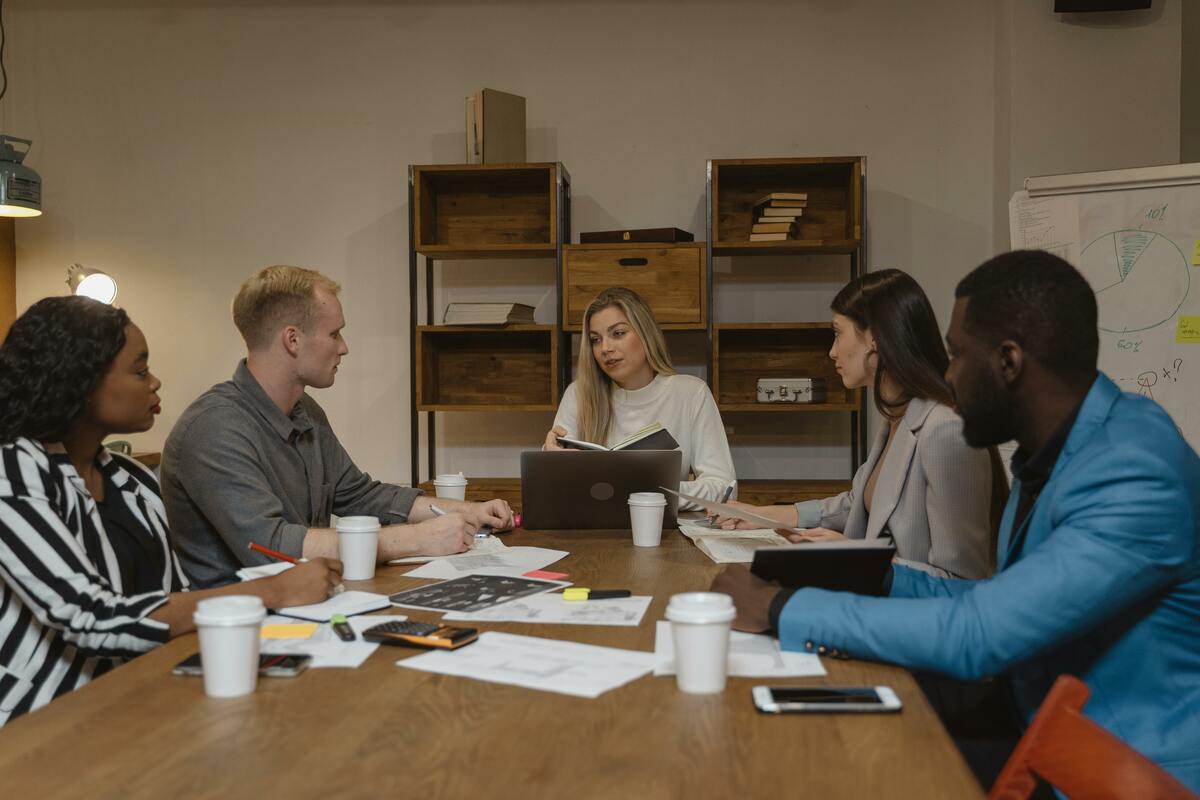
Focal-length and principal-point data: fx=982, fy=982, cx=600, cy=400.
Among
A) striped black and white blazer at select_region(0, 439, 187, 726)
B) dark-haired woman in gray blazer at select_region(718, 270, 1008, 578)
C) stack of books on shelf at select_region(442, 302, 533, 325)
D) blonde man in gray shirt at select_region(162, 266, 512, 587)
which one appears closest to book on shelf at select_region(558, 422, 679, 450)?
blonde man in gray shirt at select_region(162, 266, 512, 587)

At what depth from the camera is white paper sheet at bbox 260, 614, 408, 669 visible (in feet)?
3.93

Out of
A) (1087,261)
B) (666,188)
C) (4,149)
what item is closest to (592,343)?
(666,188)

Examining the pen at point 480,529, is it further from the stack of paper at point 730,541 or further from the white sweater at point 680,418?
the white sweater at point 680,418

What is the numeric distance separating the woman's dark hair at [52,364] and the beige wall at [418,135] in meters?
2.71

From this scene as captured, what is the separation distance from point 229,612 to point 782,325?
2.94 m

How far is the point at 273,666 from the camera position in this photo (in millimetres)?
1152

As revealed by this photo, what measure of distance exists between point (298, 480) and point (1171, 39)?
11.7 ft

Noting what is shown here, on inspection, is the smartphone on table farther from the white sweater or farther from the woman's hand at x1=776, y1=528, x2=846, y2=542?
the white sweater

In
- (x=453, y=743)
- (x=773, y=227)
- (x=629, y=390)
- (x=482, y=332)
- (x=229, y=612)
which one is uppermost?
(x=773, y=227)

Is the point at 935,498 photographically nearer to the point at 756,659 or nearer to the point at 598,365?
the point at 756,659

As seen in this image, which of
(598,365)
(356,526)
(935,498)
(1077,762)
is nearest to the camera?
(1077,762)

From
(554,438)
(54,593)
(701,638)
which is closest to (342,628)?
(54,593)

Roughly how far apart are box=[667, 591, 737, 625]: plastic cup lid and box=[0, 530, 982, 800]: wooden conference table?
9cm

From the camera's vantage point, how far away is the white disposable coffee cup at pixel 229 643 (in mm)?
1056
